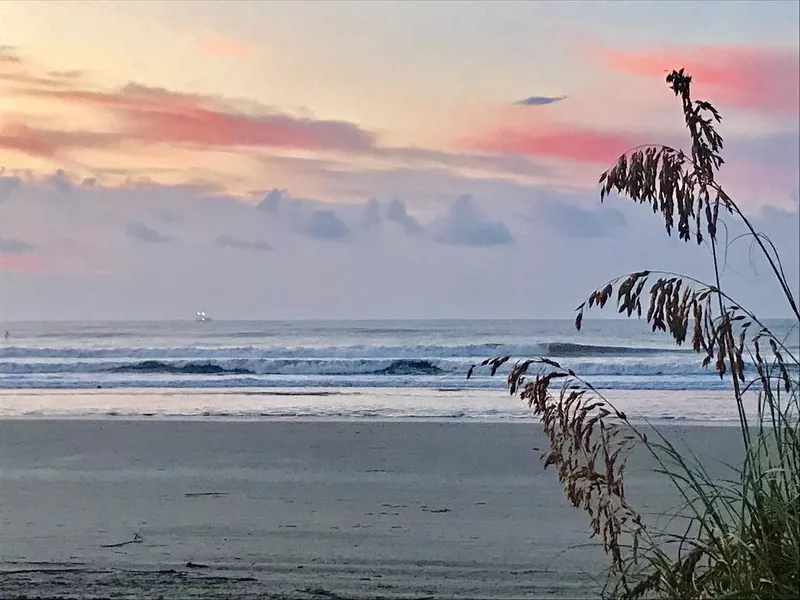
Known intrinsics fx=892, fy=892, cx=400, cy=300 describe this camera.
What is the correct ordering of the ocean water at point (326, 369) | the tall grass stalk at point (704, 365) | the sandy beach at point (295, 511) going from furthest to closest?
the ocean water at point (326, 369) → the sandy beach at point (295, 511) → the tall grass stalk at point (704, 365)

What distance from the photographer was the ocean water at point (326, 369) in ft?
21.2

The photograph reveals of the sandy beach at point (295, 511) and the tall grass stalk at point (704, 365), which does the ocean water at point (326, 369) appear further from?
the tall grass stalk at point (704, 365)

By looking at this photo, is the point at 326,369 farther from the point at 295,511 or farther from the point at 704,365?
the point at 704,365

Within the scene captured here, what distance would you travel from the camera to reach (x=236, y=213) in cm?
407

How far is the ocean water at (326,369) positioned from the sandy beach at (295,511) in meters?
0.79

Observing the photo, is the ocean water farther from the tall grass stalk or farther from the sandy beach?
the tall grass stalk

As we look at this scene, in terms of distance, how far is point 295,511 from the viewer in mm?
3268

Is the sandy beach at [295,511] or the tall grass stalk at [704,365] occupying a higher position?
the tall grass stalk at [704,365]

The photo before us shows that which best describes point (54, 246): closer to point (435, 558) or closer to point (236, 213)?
point (236, 213)

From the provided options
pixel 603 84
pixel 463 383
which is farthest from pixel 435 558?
pixel 463 383

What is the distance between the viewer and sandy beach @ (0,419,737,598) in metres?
2.25

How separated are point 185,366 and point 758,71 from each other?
875 cm

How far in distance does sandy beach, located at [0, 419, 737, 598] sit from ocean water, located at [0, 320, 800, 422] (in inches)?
31.2

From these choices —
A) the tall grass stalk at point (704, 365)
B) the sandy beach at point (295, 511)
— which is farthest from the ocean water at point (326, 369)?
the tall grass stalk at point (704, 365)
